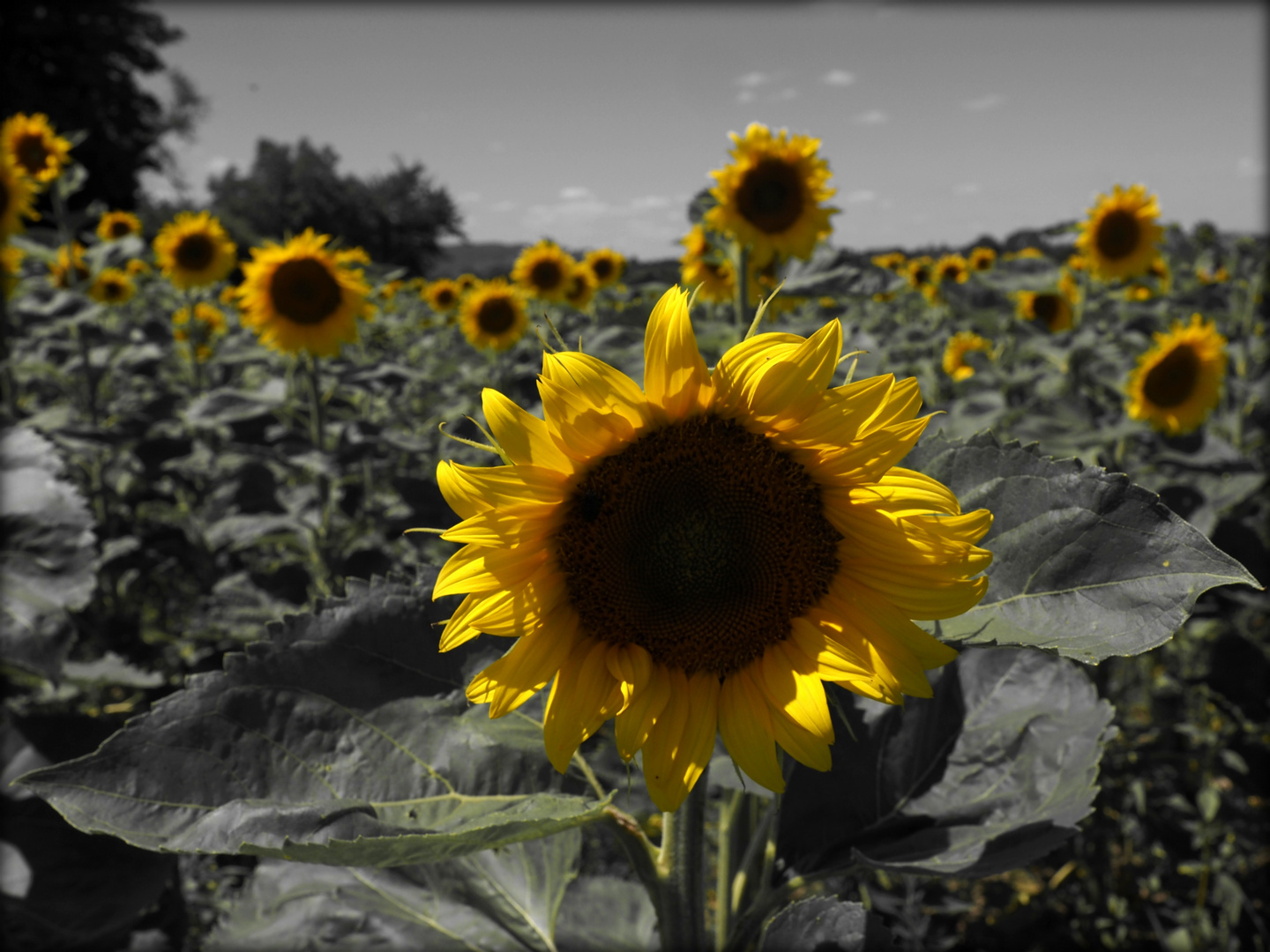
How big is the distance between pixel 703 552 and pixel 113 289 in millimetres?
8692

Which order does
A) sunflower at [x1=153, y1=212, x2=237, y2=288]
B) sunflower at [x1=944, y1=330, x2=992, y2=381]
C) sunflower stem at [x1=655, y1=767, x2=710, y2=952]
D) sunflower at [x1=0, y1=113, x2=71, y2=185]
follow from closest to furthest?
sunflower stem at [x1=655, y1=767, x2=710, y2=952], sunflower at [x1=0, y1=113, x2=71, y2=185], sunflower at [x1=153, y1=212, x2=237, y2=288], sunflower at [x1=944, y1=330, x2=992, y2=381]

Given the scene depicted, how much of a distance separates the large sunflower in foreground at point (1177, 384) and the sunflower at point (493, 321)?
5075 mm

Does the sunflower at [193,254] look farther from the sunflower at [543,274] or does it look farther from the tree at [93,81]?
the tree at [93,81]

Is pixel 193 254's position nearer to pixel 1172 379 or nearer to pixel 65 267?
pixel 65 267

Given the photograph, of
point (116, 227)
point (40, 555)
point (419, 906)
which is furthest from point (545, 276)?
point (419, 906)

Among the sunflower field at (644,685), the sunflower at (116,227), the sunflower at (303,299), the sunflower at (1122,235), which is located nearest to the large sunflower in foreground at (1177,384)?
the sunflower at (1122,235)

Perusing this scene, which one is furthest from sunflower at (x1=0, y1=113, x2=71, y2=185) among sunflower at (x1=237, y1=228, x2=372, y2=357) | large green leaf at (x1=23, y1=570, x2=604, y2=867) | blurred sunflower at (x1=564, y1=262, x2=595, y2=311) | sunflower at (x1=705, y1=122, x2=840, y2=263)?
large green leaf at (x1=23, y1=570, x2=604, y2=867)

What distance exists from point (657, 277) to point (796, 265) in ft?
2.64

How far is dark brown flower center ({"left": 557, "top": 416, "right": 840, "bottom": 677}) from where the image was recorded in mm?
1032

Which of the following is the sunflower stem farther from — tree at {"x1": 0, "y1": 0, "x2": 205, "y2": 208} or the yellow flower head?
tree at {"x1": 0, "y1": 0, "x2": 205, "y2": 208}

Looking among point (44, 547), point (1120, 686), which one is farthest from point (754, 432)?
point (1120, 686)

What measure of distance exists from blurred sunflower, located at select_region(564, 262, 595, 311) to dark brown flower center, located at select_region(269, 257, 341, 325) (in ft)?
13.7

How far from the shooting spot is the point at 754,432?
103 cm

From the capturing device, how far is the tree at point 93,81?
2823 cm
